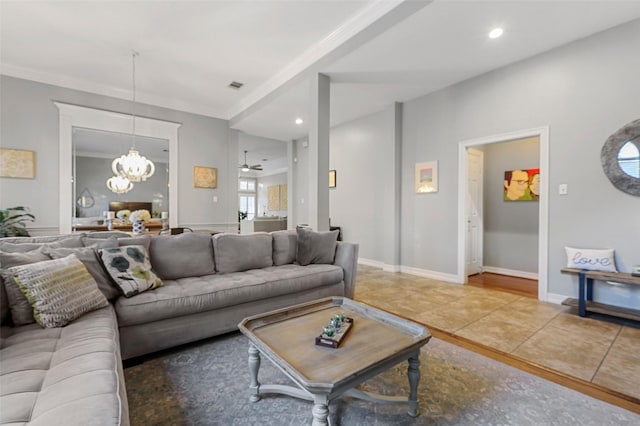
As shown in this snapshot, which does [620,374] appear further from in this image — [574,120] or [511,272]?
[511,272]

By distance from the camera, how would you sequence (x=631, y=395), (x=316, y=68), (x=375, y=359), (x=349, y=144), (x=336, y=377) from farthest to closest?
1. (x=349, y=144)
2. (x=316, y=68)
3. (x=631, y=395)
4. (x=375, y=359)
5. (x=336, y=377)

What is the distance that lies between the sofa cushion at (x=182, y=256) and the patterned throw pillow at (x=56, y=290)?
66cm

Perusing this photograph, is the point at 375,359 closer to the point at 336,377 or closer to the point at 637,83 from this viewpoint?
the point at 336,377

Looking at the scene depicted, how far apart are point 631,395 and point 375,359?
162cm

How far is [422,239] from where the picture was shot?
14.9 feet

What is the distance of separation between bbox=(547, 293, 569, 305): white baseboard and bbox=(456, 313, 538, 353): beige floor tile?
95cm

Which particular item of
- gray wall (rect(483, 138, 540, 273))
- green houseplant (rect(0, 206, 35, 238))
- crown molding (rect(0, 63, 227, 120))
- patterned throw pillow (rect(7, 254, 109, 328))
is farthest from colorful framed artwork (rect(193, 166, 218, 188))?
gray wall (rect(483, 138, 540, 273))

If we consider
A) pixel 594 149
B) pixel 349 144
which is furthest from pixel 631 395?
pixel 349 144

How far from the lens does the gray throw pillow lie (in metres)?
3.07

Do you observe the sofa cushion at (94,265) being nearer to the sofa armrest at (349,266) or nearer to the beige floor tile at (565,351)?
the sofa armrest at (349,266)

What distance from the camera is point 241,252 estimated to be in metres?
2.77

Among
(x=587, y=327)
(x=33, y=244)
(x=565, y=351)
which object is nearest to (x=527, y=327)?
(x=565, y=351)

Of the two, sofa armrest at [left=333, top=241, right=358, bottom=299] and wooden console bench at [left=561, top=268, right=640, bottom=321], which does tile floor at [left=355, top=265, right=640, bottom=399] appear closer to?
wooden console bench at [left=561, top=268, right=640, bottom=321]

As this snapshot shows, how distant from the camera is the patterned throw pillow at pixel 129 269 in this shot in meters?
1.98
